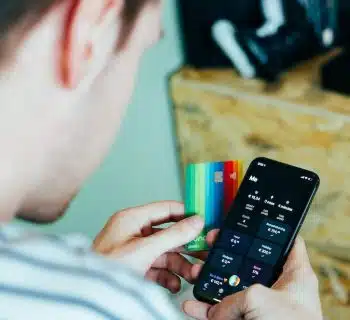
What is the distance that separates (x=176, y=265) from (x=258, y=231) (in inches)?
4.1

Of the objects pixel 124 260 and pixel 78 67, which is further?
pixel 124 260

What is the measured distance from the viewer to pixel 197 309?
2.08 ft

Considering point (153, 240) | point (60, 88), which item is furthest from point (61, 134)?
point (153, 240)

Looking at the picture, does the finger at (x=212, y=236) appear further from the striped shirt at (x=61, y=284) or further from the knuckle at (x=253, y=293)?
the striped shirt at (x=61, y=284)

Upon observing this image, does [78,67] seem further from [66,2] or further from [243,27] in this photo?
[243,27]

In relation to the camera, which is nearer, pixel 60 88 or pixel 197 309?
pixel 60 88

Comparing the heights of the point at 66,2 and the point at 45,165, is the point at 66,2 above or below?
above

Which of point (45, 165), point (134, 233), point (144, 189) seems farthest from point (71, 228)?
point (45, 165)

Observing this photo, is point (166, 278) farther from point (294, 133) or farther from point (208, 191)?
point (294, 133)

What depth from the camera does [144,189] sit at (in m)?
1.21

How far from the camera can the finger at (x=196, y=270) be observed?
2.20 ft

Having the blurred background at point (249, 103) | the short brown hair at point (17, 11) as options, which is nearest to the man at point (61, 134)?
the short brown hair at point (17, 11)

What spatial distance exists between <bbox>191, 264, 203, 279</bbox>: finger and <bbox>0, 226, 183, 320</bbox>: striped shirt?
0.28 m

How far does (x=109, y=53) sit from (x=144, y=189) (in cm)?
81
